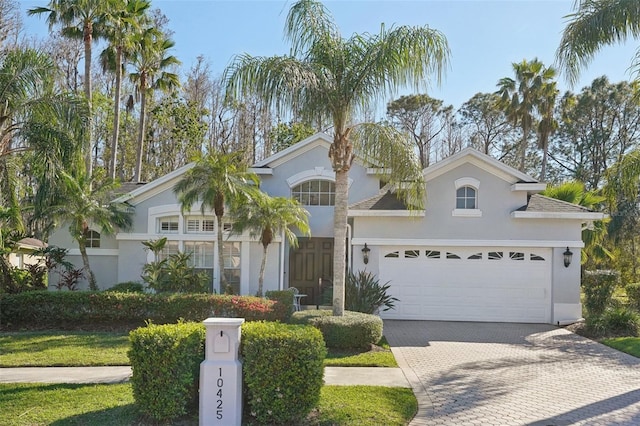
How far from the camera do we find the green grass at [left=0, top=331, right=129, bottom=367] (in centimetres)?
918

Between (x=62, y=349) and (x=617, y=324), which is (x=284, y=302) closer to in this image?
(x=62, y=349)

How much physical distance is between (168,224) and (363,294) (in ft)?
23.2

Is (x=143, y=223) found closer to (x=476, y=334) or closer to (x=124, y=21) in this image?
(x=124, y=21)

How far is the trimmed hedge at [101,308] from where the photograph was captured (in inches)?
500

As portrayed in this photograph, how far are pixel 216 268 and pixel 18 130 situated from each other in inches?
271

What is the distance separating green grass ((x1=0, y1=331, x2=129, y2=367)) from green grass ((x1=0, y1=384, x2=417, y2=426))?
5.34ft

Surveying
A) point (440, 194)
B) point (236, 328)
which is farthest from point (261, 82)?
point (440, 194)

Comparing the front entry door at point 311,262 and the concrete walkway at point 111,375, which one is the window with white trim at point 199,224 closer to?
Result: the front entry door at point 311,262

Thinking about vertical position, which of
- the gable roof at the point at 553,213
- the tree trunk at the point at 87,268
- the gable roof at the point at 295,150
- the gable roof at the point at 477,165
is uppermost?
the gable roof at the point at 295,150

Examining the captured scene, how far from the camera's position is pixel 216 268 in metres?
16.1

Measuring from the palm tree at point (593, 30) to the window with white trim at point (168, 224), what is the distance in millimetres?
12047

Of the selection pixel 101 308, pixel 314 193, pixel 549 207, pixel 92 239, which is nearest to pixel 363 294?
pixel 314 193

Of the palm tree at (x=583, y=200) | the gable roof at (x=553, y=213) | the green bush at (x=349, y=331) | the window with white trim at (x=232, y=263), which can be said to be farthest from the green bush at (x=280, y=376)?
the palm tree at (x=583, y=200)

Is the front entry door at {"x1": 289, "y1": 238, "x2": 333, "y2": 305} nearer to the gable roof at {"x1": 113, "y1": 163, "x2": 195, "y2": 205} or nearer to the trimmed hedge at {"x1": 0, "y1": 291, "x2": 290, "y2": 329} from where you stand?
the trimmed hedge at {"x1": 0, "y1": 291, "x2": 290, "y2": 329}
